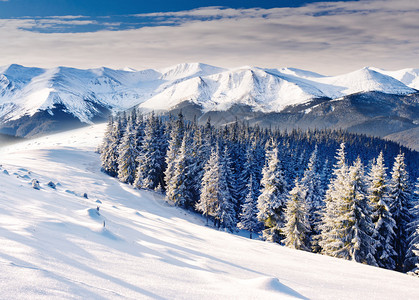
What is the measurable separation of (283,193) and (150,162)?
26.1 metres

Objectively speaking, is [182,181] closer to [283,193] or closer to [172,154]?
[172,154]

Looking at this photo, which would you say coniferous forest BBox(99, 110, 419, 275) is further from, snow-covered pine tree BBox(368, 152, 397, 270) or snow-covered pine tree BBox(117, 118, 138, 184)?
snow-covered pine tree BBox(117, 118, 138, 184)

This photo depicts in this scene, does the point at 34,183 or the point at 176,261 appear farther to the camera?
the point at 34,183

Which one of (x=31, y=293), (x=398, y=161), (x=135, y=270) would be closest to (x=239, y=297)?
(x=135, y=270)

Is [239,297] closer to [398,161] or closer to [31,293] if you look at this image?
[31,293]

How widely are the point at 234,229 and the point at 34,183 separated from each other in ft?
105

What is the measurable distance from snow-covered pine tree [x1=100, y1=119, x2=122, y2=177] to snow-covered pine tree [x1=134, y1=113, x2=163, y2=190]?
7.74 meters

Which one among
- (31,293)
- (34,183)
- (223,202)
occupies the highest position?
(31,293)

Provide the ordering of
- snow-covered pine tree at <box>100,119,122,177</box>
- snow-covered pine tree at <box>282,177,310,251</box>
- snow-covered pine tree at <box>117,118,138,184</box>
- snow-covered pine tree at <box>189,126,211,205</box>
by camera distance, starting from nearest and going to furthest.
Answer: snow-covered pine tree at <box>282,177,310,251</box> → snow-covered pine tree at <box>189,126,211,205</box> → snow-covered pine tree at <box>117,118,138,184</box> → snow-covered pine tree at <box>100,119,122,177</box>

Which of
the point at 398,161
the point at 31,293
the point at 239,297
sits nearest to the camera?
the point at 31,293

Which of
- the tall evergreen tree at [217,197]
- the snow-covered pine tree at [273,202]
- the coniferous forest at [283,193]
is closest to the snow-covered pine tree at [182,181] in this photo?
the coniferous forest at [283,193]

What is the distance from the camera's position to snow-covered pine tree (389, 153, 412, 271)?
88.2 feet

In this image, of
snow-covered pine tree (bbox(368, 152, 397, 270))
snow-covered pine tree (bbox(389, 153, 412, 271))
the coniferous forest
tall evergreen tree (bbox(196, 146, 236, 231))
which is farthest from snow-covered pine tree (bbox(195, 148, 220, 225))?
snow-covered pine tree (bbox(389, 153, 412, 271))

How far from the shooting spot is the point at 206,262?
924 cm
